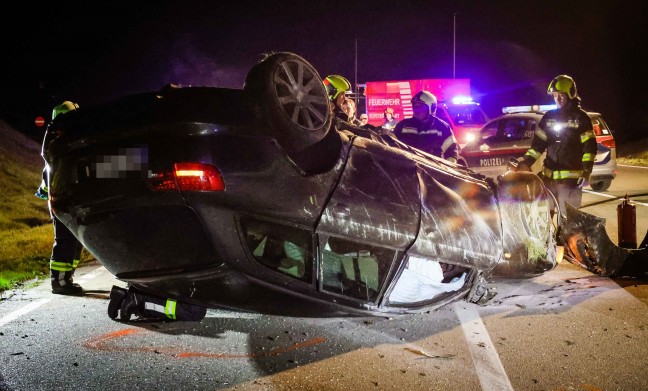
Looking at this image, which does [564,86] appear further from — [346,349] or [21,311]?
[21,311]

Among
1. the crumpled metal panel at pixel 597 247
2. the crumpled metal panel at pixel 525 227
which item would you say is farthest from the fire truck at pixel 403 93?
the crumpled metal panel at pixel 525 227

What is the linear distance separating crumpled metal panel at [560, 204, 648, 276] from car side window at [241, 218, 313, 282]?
324 centimetres

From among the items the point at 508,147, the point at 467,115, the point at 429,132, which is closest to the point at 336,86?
the point at 429,132

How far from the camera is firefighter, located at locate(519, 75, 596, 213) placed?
19.6 ft

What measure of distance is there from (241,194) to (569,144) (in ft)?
14.6

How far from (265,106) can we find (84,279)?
414 cm

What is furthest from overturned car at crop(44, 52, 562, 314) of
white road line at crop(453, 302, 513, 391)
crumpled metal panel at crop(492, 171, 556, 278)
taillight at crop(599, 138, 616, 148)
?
taillight at crop(599, 138, 616, 148)

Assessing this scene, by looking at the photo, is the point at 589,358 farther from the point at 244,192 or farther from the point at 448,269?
the point at 244,192

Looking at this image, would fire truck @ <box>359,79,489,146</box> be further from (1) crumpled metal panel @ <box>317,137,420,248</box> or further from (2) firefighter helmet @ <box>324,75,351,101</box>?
(1) crumpled metal panel @ <box>317,137,420,248</box>

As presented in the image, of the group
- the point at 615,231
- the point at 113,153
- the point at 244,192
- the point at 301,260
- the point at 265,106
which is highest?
the point at 265,106

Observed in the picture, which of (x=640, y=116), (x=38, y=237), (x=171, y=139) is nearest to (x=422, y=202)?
(x=171, y=139)

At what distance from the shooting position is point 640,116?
36.5 metres

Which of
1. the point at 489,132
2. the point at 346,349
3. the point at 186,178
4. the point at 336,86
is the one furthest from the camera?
the point at 489,132

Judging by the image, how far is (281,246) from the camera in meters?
3.02
